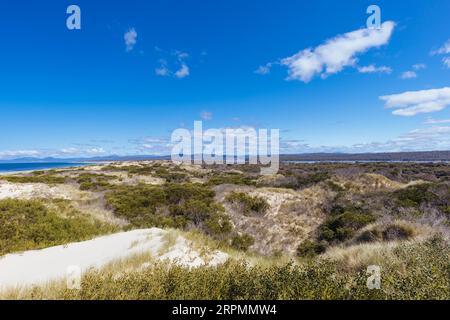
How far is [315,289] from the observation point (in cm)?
407

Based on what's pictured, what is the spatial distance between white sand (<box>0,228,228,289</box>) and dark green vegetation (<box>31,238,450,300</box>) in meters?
2.02

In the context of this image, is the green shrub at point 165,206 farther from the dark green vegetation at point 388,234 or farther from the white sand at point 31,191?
the dark green vegetation at point 388,234

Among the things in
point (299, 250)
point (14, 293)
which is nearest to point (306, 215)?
point (299, 250)

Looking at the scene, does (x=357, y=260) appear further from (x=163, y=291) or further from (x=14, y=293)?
(x=14, y=293)

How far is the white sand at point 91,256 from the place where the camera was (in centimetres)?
705

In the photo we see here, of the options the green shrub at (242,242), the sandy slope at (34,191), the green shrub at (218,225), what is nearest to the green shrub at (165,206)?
the green shrub at (218,225)

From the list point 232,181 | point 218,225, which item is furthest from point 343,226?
point 232,181

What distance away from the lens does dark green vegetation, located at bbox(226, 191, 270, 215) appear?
1697 centimetres

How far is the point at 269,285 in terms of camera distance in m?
4.49

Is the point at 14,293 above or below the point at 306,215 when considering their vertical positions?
above

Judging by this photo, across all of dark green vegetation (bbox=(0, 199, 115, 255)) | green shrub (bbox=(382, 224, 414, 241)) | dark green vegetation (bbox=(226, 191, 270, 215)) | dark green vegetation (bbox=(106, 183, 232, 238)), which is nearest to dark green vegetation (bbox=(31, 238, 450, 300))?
green shrub (bbox=(382, 224, 414, 241))

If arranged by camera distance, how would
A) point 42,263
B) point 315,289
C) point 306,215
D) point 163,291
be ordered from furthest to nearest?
1. point 306,215
2. point 42,263
3. point 163,291
4. point 315,289

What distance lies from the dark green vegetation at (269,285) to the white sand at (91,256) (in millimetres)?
2019

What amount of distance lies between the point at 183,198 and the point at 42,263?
1039 cm
